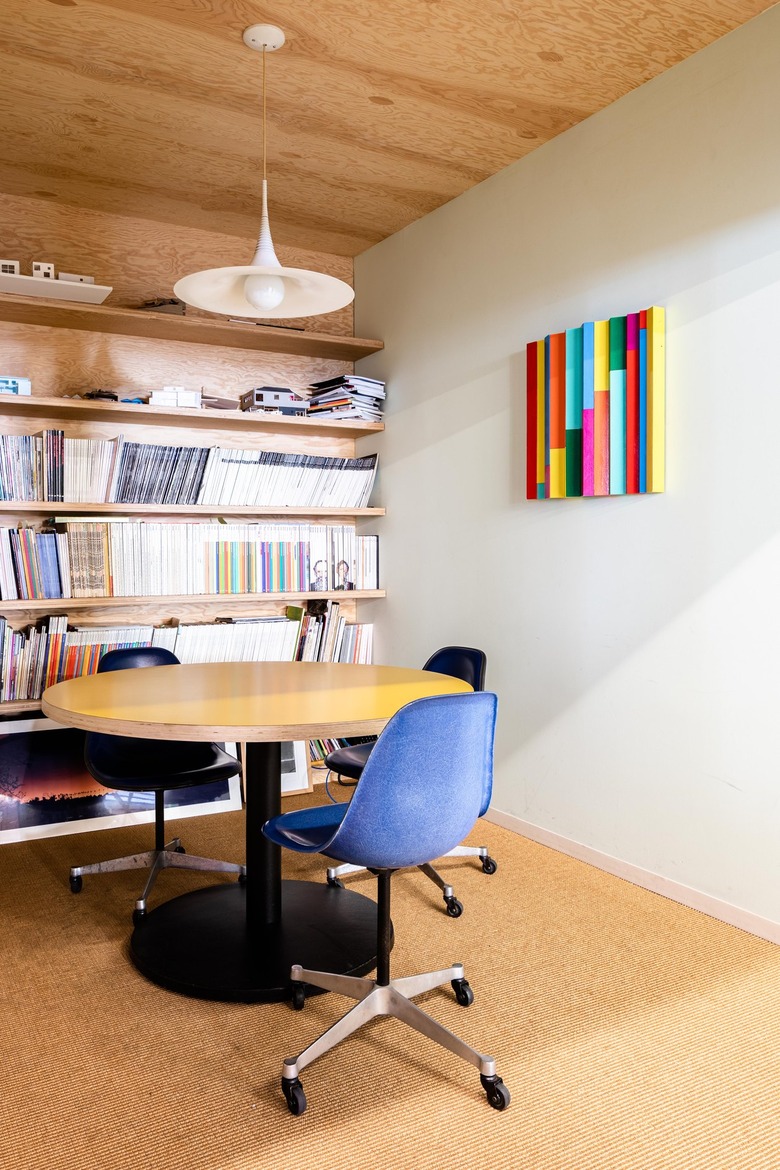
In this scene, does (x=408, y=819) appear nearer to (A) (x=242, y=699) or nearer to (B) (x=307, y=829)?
(B) (x=307, y=829)

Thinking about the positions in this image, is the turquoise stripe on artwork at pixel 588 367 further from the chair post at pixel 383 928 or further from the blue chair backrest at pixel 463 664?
the chair post at pixel 383 928

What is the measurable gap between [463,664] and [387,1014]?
164 centimetres

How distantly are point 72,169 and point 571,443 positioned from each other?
248 cm

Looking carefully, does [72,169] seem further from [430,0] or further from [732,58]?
[732,58]

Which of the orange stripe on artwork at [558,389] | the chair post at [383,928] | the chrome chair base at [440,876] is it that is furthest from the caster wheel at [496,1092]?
the orange stripe on artwork at [558,389]

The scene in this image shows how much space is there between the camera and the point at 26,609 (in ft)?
13.0

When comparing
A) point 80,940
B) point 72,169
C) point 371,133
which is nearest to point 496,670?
point 80,940

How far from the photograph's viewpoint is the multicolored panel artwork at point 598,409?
302cm

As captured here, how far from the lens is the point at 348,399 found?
4508 mm

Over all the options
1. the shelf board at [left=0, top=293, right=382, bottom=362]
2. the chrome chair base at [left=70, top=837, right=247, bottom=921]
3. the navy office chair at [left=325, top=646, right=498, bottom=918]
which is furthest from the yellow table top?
the shelf board at [left=0, top=293, right=382, bottom=362]

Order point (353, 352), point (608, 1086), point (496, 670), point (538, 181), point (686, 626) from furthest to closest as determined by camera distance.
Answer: point (353, 352)
point (496, 670)
point (538, 181)
point (686, 626)
point (608, 1086)

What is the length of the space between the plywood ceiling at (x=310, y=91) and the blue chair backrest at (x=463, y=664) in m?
2.08

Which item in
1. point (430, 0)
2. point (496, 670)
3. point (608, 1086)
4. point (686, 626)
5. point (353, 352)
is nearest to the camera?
point (608, 1086)

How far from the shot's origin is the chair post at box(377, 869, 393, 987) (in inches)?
81.3
